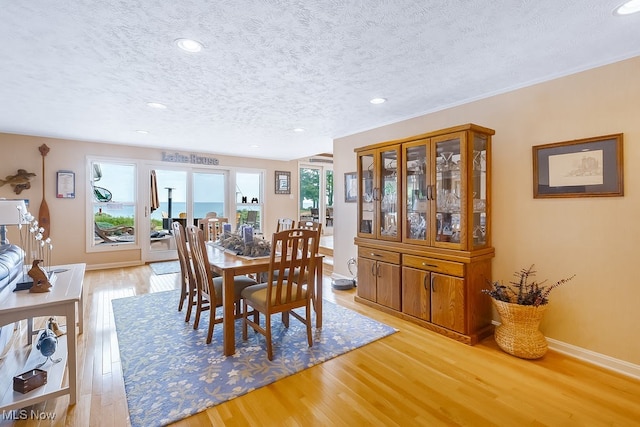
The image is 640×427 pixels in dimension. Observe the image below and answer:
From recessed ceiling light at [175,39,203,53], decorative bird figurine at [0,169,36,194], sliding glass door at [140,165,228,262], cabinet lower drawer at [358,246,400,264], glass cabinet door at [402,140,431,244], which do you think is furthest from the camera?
sliding glass door at [140,165,228,262]

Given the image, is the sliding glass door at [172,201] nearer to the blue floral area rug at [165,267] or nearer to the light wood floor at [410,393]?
the blue floral area rug at [165,267]

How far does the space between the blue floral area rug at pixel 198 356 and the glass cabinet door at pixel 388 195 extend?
102 centimetres

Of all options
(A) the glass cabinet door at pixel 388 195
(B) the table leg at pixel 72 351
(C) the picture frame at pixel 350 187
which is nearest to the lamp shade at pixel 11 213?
(B) the table leg at pixel 72 351

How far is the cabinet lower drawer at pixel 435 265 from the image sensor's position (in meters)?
2.73

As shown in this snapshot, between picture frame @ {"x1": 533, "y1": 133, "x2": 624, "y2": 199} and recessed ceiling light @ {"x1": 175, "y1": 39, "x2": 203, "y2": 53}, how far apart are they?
9.54 feet

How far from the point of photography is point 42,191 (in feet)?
16.4

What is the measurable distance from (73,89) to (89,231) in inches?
136

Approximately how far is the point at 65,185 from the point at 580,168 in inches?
279

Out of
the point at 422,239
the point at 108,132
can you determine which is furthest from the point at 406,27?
the point at 108,132

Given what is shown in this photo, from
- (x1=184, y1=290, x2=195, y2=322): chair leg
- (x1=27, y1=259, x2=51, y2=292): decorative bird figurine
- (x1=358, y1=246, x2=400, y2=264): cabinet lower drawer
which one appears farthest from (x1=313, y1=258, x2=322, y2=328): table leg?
(x1=27, y1=259, x2=51, y2=292): decorative bird figurine

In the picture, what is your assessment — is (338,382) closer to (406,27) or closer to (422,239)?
(422,239)

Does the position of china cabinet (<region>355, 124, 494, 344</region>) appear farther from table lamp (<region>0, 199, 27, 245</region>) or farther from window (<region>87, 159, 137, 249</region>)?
window (<region>87, 159, 137, 249</region>)

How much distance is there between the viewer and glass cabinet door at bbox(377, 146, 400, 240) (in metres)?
3.39

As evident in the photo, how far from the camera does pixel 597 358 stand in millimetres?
2369
